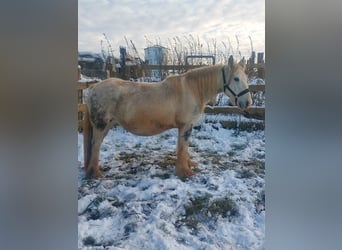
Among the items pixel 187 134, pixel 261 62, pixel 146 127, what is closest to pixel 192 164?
pixel 187 134

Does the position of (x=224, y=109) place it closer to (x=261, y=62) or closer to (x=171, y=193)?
(x=261, y=62)

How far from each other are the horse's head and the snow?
Answer: 0.17 m

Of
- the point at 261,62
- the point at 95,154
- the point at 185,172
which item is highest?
the point at 261,62

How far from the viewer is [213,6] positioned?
179 cm

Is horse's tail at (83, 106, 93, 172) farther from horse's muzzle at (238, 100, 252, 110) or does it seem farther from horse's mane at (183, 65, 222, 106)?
horse's muzzle at (238, 100, 252, 110)

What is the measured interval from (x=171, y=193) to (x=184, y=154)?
233 mm

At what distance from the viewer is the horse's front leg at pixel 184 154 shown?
182cm

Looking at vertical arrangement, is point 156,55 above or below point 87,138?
above

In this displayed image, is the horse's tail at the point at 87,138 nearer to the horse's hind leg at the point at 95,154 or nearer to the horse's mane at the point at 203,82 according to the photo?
the horse's hind leg at the point at 95,154

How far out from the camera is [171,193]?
1.81 m

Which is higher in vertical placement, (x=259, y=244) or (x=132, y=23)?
(x=132, y=23)
